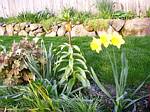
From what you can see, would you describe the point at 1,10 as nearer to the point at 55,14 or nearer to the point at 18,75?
the point at 55,14

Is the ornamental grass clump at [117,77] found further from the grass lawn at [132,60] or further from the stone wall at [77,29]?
the stone wall at [77,29]

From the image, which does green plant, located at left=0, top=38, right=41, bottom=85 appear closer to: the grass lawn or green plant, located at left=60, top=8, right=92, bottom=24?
the grass lawn

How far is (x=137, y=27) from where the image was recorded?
9.66m

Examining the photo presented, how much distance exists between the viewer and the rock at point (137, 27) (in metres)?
9.61

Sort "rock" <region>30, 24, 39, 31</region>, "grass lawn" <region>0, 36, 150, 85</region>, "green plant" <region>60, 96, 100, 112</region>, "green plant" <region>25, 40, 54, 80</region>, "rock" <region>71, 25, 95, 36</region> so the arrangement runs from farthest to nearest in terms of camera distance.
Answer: "rock" <region>30, 24, 39, 31</region> → "rock" <region>71, 25, 95, 36</region> → "grass lawn" <region>0, 36, 150, 85</region> → "green plant" <region>25, 40, 54, 80</region> → "green plant" <region>60, 96, 100, 112</region>

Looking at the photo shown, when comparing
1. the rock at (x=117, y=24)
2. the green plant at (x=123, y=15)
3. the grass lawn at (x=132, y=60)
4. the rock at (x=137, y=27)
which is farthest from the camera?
the green plant at (x=123, y=15)

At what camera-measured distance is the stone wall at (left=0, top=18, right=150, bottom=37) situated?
31.8ft

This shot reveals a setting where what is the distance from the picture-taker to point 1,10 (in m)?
13.8

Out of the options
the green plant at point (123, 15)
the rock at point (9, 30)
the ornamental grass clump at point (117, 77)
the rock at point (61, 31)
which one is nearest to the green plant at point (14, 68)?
the ornamental grass clump at point (117, 77)

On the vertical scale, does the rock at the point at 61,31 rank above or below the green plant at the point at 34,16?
below

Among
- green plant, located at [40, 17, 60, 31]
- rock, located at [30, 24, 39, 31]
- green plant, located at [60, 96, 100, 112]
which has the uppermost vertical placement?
green plant, located at [60, 96, 100, 112]

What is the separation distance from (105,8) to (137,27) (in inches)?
60.8

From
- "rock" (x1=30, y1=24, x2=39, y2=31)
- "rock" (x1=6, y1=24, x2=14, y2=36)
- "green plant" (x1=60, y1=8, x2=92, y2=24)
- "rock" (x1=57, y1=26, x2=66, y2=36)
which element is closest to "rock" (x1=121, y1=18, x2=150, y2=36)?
"green plant" (x1=60, y1=8, x2=92, y2=24)

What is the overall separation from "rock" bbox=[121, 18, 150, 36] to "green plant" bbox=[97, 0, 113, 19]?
32.0 inches
